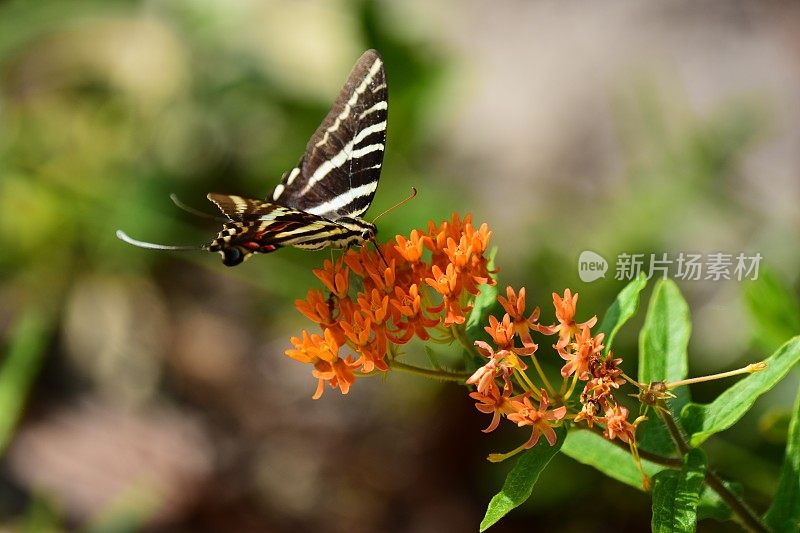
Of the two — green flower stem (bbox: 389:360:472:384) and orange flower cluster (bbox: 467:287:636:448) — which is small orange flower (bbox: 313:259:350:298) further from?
orange flower cluster (bbox: 467:287:636:448)

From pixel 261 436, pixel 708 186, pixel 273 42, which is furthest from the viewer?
pixel 273 42

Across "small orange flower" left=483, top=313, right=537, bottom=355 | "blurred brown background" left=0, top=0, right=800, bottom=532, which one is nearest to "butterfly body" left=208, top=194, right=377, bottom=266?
"small orange flower" left=483, top=313, right=537, bottom=355

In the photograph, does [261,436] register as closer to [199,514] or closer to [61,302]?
[199,514]

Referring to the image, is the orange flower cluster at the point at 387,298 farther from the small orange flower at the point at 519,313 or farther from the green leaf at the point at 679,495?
the green leaf at the point at 679,495

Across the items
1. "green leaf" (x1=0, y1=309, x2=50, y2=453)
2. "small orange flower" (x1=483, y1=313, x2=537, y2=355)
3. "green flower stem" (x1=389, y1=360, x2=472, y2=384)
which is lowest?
"green leaf" (x1=0, y1=309, x2=50, y2=453)

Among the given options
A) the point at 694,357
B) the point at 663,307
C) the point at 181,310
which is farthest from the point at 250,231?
the point at 181,310

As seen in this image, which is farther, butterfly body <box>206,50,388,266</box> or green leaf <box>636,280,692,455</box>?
butterfly body <box>206,50,388,266</box>

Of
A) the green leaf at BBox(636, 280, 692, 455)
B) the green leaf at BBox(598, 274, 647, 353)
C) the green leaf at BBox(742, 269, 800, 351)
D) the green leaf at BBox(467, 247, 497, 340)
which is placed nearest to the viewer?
the green leaf at BBox(598, 274, 647, 353)

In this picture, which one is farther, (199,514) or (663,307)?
(199,514)

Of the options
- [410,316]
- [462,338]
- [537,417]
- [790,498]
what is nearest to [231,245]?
[410,316]
